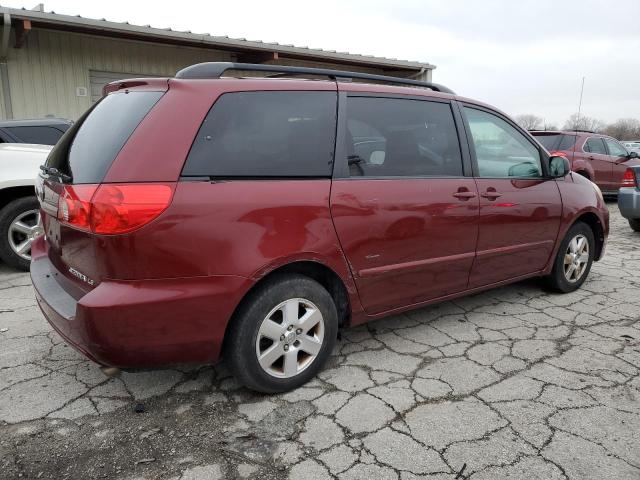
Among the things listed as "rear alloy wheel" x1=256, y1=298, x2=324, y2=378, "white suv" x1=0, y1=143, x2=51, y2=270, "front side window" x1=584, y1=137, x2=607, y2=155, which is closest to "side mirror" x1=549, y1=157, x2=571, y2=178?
"rear alloy wheel" x1=256, y1=298, x2=324, y2=378

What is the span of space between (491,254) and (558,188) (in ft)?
3.28

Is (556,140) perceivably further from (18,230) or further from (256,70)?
(18,230)

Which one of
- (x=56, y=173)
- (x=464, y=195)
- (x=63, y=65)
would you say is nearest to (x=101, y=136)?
(x=56, y=173)

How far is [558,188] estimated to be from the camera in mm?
4012

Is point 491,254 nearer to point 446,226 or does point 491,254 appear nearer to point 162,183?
point 446,226

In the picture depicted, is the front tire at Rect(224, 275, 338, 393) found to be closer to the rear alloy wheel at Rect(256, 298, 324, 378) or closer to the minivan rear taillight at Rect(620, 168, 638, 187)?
the rear alloy wheel at Rect(256, 298, 324, 378)

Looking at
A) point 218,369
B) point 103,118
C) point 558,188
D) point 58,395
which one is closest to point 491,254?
point 558,188

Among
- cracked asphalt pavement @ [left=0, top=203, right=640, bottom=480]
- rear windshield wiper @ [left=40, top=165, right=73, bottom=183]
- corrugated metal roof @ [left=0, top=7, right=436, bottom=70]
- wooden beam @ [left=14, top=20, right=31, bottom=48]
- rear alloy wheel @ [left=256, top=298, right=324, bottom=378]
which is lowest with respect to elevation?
cracked asphalt pavement @ [left=0, top=203, right=640, bottom=480]

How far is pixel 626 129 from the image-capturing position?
146ft

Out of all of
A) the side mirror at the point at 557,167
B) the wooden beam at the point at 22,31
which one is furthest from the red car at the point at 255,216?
the wooden beam at the point at 22,31

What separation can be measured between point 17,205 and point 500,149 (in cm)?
434

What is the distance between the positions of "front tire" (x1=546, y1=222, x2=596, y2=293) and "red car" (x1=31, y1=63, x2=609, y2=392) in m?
1.15

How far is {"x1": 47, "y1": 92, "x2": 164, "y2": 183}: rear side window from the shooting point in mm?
2219

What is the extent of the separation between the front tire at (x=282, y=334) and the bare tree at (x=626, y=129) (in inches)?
1851
